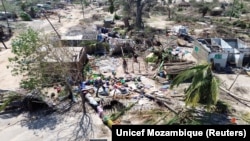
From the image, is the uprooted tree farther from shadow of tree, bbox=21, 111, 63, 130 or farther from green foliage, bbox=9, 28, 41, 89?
shadow of tree, bbox=21, 111, 63, 130

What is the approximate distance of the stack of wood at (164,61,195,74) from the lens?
18.6 meters

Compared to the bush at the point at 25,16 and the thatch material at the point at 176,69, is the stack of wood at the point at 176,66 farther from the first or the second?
the bush at the point at 25,16

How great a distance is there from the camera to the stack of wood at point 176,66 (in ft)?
61.0

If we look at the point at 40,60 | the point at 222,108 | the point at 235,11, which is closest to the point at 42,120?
the point at 40,60

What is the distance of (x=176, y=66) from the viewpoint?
19.2 metres

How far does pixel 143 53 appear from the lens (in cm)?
2342

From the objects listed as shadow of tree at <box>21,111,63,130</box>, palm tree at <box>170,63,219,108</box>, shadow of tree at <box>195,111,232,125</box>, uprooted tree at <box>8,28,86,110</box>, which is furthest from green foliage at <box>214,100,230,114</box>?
shadow of tree at <box>21,111,63,130</box>

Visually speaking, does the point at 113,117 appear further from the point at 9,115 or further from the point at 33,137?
the point at 9,115

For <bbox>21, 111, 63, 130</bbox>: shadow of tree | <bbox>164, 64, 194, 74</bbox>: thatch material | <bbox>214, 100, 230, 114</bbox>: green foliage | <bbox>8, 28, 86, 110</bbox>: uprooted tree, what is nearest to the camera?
<bbox>21, 111, 63, 130</bbox>: shadow of tree

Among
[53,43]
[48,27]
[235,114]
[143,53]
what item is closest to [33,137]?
[53,43]

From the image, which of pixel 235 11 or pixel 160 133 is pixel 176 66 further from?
A: pixel 235 11

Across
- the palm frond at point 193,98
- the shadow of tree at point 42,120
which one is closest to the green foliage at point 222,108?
the palm frond at point 193,98

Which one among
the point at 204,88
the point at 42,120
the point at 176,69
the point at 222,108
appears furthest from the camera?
the point at 176,69

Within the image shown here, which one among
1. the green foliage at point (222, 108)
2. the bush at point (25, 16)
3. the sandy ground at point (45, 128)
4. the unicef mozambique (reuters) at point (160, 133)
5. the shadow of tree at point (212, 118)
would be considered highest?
the bush at point (25, 16)
